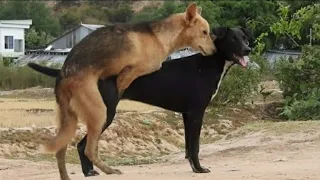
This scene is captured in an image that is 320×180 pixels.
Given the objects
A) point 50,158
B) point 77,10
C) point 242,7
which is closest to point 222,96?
point 50,158

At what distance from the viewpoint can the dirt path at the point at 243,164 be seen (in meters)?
8.01

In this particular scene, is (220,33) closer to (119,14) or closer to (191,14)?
(191,14)

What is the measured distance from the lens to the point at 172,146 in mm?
18672

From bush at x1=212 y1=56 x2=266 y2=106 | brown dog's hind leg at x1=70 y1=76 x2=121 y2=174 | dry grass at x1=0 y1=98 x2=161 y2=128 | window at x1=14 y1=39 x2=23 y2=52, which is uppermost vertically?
brown dog's hind leg at x1=70 y1=76 x2=121 y2=174

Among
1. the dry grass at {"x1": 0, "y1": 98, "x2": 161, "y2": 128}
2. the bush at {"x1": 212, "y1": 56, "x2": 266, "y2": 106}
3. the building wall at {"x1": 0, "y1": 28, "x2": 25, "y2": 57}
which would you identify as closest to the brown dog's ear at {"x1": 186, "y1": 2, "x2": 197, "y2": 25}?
the dry grass at {"x1": 0, "y1": 98, "x2": 161, "y2": 128}

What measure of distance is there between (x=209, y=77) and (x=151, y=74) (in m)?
0.75

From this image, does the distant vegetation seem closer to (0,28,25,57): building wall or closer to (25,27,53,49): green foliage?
(25,27,53,49): green foliage

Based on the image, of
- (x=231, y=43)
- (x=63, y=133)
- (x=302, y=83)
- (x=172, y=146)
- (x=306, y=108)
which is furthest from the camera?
(x=302, y=83)

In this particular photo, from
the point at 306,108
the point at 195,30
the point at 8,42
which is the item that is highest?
the point at 195,30

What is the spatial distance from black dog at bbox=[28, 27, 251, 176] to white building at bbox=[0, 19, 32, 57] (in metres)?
48.6

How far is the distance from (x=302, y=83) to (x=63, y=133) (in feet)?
50.6

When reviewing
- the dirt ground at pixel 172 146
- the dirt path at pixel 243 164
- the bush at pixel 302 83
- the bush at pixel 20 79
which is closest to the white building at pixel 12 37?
the bush at pixel 20 79

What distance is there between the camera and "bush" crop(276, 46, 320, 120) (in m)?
19.6

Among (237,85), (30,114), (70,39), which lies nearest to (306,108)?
(237,85)
